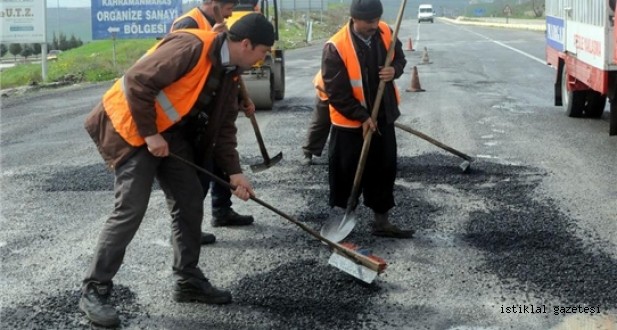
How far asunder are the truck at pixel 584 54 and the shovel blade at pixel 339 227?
14.9 feet

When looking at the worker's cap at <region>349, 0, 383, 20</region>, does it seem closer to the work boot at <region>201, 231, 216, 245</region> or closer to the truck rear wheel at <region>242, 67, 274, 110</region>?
the work boot at <region>201, 231, 216, 245</region>

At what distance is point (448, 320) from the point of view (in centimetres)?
435

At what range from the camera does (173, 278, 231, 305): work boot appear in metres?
4.59

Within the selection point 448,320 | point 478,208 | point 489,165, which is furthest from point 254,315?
point 489,165

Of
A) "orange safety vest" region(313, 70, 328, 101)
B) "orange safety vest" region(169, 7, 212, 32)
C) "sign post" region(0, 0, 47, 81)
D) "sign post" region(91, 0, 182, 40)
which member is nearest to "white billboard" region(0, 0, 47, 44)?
"sign post" region(0, 0, 47, 81)

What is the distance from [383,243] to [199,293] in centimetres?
164

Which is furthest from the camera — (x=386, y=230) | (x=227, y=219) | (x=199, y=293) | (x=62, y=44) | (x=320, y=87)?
(x=62, y=44)

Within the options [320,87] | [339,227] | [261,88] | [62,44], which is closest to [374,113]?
[339,227]

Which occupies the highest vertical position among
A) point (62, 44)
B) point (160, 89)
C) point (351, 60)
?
point (62, 44)

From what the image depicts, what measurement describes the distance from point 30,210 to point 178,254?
108 inches

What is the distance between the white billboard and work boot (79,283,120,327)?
1670 cm

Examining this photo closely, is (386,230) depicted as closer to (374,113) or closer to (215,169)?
(374,113)

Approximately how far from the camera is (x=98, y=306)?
4270 millimetres

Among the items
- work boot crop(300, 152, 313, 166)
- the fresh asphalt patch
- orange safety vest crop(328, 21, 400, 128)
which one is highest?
orange safety vest crop(328, 21, 400, 128)
